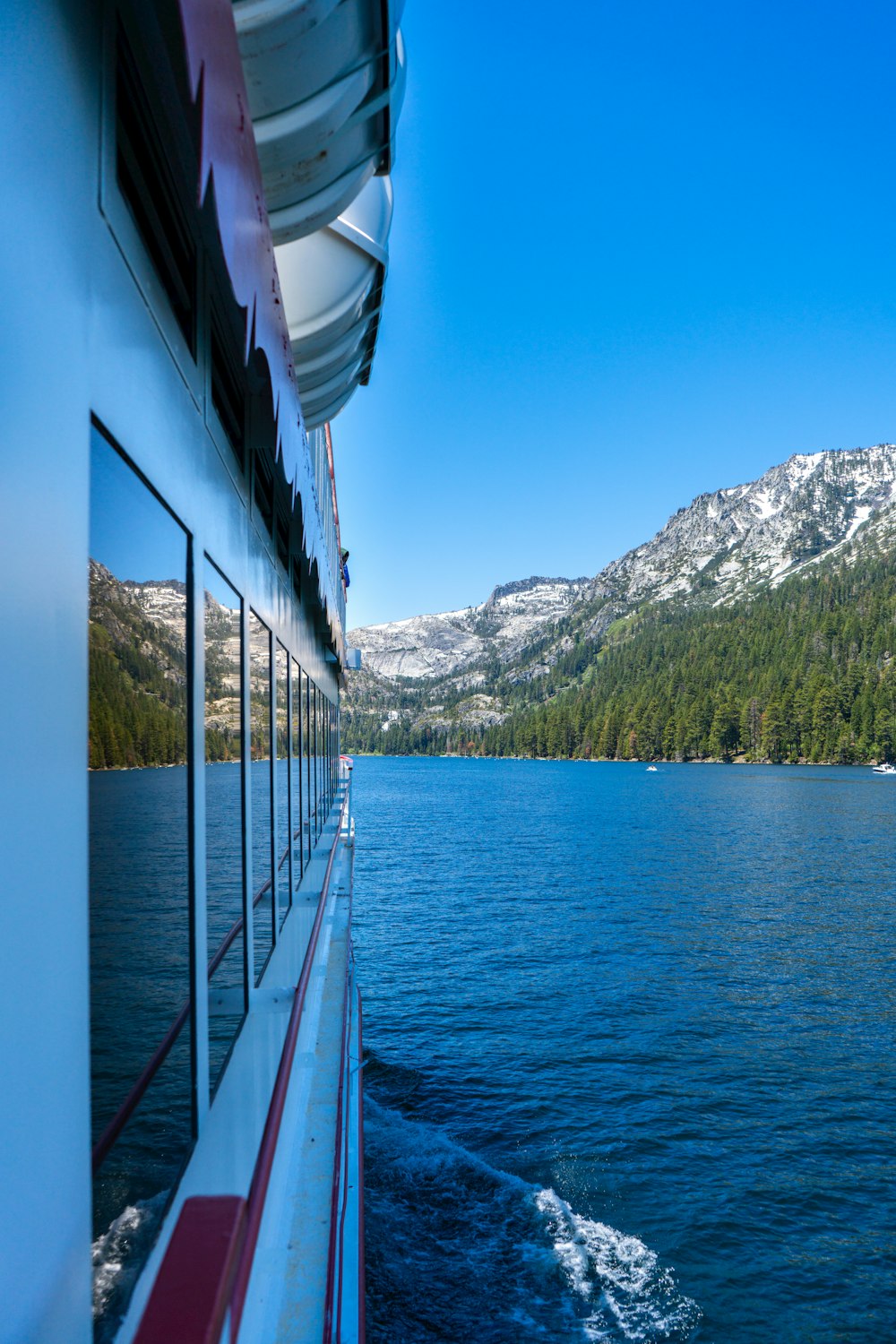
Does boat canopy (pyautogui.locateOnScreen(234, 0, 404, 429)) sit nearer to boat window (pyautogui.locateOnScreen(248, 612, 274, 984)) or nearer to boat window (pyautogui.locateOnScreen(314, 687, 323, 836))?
boat window (pyautogui.locateOnScreen(248, 612, 274, 984))

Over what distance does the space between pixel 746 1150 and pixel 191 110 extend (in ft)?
49.7

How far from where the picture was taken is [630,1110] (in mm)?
14570

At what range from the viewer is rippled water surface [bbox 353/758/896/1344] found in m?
9.98

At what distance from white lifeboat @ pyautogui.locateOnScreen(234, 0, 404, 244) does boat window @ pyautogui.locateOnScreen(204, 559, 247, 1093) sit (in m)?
1.25

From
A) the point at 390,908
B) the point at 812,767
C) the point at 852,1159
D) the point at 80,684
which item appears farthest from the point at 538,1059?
the point at 812,767

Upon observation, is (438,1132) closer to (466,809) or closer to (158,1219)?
(158,1219)

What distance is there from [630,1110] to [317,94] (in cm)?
1527

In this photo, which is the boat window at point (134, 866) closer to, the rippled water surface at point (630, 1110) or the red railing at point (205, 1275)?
the red railing at point (205, 1275)

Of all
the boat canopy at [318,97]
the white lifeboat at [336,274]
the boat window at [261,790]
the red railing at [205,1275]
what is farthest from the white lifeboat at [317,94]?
the red railing at [205,1275]

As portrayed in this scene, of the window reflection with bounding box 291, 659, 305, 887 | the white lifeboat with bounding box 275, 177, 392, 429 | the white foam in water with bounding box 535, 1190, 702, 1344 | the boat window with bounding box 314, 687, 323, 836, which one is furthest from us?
the boat window with bounding box 314, 687, 323, 836

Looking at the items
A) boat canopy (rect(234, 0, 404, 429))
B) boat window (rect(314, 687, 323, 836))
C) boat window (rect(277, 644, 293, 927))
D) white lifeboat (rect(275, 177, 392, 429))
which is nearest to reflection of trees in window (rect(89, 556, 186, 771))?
boat canopy (rect(234, 0, 404, 429))

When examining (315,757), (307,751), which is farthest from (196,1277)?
(315,757)

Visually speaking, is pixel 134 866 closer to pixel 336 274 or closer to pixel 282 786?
pixel 336 274

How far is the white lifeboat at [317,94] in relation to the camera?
6.73 ft
